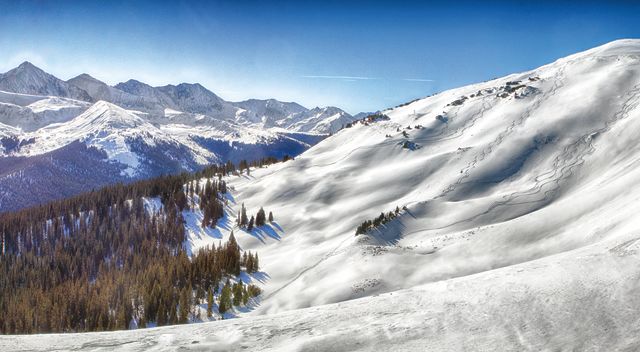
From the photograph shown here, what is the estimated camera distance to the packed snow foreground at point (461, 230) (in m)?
5.84

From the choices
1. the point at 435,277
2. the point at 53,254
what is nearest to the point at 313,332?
the point at 435,277

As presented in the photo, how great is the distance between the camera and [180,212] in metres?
46.5

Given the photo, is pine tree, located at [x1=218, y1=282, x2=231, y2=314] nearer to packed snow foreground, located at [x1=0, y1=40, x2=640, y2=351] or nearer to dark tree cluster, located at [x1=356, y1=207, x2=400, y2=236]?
packed snow foreground, located at [x1=0, y1=40, x2=640, y2=351]

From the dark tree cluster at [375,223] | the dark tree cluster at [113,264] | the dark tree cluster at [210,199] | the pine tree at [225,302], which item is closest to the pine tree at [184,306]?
the dark tree cluster at [113,264]

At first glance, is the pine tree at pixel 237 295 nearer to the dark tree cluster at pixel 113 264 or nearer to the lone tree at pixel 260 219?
the dark tree cluster at pixel 113 264

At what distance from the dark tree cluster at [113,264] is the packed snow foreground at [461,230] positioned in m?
3.33

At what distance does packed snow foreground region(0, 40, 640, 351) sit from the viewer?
584cm

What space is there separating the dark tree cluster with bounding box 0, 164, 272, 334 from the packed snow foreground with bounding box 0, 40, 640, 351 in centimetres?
333

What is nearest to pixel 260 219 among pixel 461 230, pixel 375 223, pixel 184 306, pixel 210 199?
pixel 210 199

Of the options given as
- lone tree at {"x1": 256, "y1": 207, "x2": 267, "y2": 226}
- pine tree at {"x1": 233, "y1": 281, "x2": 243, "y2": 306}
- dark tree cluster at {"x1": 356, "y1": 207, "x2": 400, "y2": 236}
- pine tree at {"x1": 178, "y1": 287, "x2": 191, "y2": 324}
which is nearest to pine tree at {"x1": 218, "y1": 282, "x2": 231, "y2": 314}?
pine tree at {"x1": 233, "y1": 281, "x2": 243, "y2": 306}

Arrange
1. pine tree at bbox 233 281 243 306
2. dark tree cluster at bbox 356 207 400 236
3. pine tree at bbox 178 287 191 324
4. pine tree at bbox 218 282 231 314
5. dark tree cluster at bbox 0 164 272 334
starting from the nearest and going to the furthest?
pine tree at bbox 178 287 191 324 < pine tree at bbox 218 282 231 314 < pine tree at bbox 233 281 243 306 < dark tree cluster at bbox 0 164 272 334 < dark tree cluster at bbox 356 207 400 236

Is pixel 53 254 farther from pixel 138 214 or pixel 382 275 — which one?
pixel 382 275

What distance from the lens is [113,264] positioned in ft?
140

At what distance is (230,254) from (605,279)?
81.3 ft
